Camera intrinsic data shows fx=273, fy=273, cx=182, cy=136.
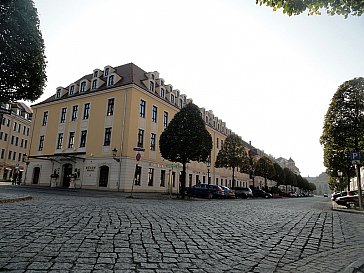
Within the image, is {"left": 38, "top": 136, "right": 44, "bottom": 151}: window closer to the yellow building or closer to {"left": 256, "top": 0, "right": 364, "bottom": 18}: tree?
the yellow building

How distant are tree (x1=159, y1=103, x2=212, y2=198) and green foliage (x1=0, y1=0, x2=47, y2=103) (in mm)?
13280

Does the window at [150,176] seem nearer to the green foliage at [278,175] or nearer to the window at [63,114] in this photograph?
the window at [63,114]

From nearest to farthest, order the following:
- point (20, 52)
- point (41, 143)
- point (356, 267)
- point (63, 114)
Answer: point (356, 267), point (20, 52), point (63, 114), point (41, 143)

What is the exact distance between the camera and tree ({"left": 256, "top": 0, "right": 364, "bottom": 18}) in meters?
6.09

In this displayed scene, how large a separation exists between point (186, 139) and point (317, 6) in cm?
1879

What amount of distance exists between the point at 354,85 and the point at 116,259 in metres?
22.8

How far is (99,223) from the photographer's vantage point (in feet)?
23.2

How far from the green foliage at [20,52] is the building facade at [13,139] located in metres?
47.6

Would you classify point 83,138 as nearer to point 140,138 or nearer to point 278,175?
point 140,138

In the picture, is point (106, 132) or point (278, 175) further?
point (278, 175)

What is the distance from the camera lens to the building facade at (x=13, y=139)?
2227 inches

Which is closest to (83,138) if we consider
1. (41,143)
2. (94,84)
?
(94,84)

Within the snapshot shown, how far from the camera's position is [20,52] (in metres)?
11.6

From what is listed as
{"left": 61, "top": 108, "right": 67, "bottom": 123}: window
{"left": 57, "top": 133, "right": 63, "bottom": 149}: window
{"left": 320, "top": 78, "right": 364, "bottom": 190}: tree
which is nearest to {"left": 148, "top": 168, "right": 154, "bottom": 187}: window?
{"left": 57, "top": 133, "right": 63, "bottom": 149}: window
